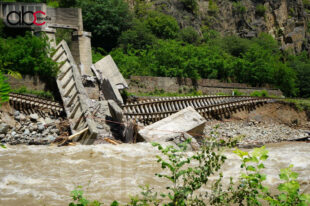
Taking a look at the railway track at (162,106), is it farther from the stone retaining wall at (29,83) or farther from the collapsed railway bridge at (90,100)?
the stone retaining wall at (29,83)

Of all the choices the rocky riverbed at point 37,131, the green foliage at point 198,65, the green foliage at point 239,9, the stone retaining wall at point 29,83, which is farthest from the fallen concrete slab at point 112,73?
the green foliage at point 239,9

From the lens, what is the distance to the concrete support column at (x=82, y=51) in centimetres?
1634

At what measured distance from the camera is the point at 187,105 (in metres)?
15.2

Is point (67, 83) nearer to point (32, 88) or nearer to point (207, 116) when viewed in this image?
point (32, 88)

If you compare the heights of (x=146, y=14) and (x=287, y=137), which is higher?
(x=146, y=14)

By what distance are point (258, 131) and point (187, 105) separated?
3852 mm

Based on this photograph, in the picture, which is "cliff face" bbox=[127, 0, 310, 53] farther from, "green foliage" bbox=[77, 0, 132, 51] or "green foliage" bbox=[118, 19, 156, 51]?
"green foliage" bbox=[118, 19, 156, 51]

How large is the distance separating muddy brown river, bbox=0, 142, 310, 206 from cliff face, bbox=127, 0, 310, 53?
125 feet

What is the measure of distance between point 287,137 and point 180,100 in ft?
17.9

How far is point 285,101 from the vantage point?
17516 mm

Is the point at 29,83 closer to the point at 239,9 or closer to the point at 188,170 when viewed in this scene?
the point at 188,170

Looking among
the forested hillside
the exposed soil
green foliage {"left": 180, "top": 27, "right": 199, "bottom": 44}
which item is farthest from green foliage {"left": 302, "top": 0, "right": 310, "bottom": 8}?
the exposed soil

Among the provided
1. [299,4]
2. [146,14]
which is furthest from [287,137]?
[299,4]

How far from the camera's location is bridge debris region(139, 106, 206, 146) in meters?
9.66
